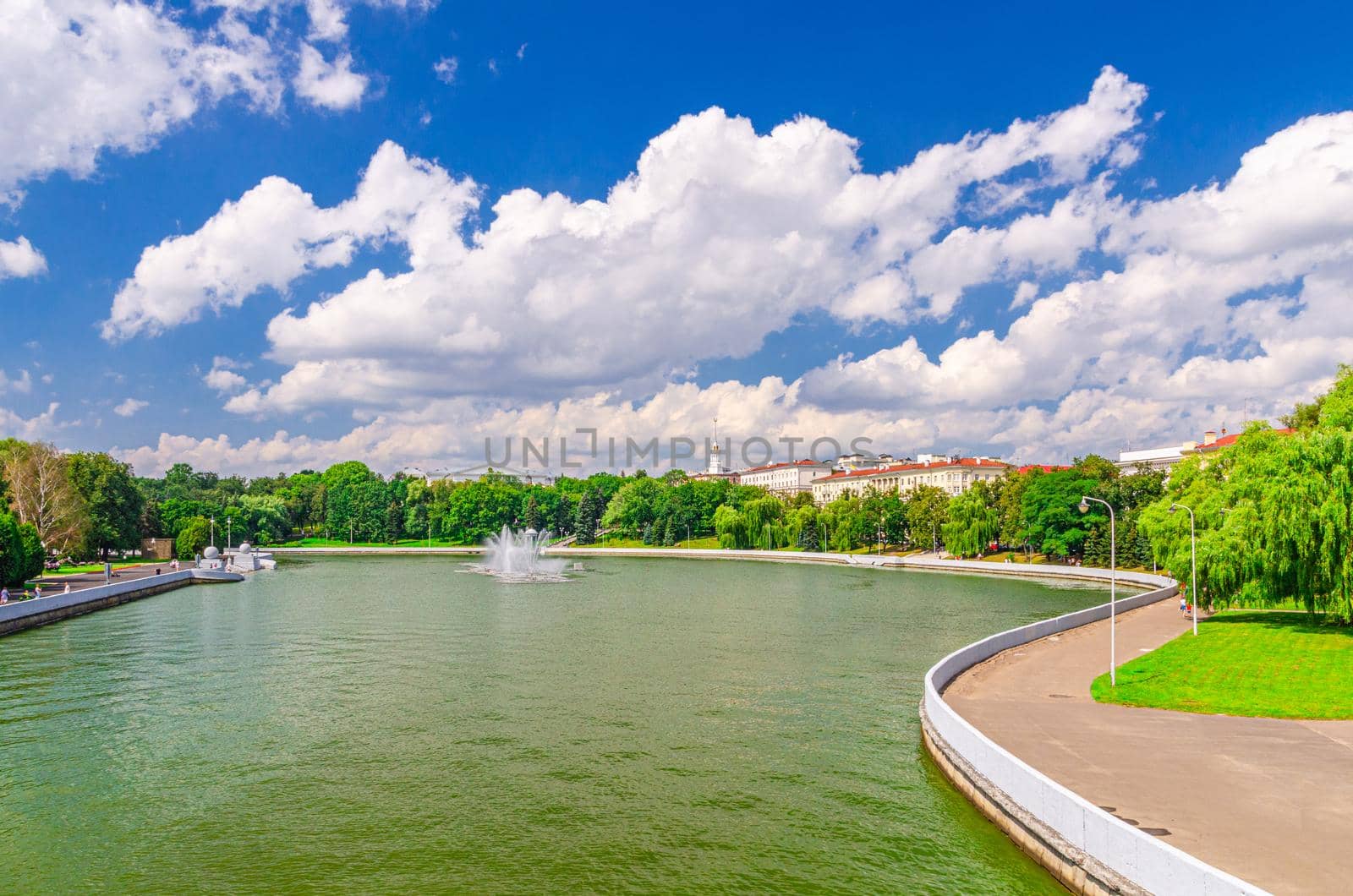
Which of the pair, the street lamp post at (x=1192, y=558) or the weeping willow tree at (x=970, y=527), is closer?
the street lamp post at (x=1192, y=558)

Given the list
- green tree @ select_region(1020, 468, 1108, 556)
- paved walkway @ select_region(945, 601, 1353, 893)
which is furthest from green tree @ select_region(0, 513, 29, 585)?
green tree @ select_region(1020, 468, 1108, 556)

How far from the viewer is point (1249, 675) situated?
2853 centimetres

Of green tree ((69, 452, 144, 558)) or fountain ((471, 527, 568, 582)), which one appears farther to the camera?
green tree ((69, 452, 144, 558))

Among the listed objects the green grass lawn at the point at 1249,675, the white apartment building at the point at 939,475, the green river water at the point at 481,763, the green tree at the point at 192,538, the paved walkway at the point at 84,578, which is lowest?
the green river water at the point at 481,763

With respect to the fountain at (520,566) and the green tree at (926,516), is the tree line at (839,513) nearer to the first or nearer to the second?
the green tree at (926,516)

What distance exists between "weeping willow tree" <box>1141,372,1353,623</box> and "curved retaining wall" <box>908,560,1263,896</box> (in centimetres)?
2217

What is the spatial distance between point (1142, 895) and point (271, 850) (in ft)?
51.4

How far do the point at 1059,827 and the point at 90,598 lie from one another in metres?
59.4

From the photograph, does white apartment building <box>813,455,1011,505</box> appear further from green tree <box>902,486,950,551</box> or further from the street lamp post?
the street lamp post

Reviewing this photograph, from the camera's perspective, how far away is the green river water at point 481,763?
1588 centimetres

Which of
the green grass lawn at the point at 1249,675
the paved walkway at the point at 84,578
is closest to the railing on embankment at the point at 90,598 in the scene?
the paved walkway at the point at 84,578

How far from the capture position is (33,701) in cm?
2841

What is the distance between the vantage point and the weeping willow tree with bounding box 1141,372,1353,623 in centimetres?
3478

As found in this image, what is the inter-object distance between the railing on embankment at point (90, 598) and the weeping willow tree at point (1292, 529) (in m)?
61.6
